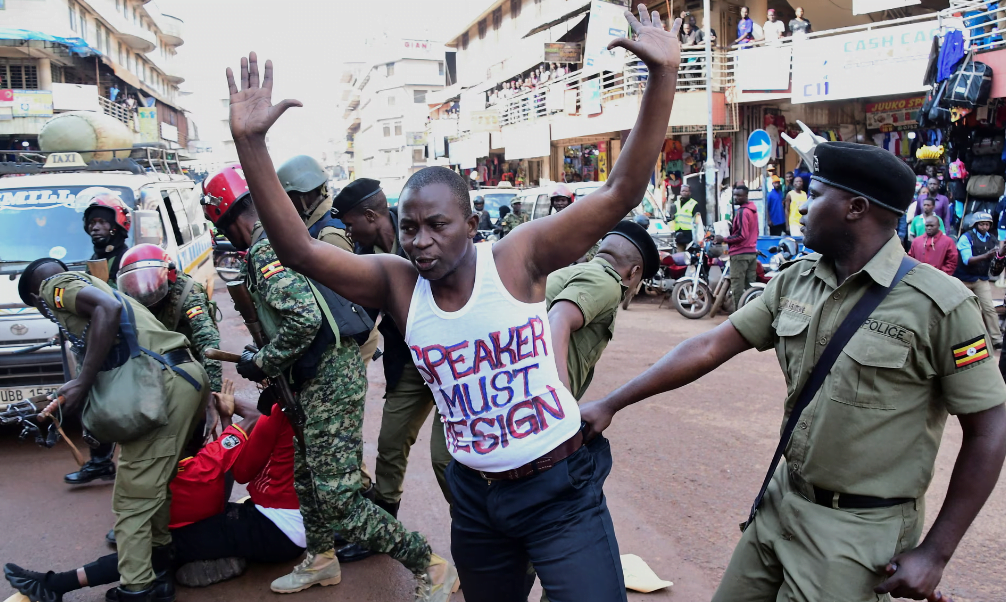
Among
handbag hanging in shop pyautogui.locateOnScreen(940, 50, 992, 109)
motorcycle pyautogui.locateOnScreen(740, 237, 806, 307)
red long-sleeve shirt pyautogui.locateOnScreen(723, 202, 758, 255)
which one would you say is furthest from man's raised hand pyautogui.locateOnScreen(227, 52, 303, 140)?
handbag hanging in shop pyautogui.locateOnScreen(940, 50, 992, 109)

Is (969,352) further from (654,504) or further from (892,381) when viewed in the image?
(654,504)

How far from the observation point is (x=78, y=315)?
3646mm

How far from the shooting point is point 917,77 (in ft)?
46.6

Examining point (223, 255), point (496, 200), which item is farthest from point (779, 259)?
point (223, 255)

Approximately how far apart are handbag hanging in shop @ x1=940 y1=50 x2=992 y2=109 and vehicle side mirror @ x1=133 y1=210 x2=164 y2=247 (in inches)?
421

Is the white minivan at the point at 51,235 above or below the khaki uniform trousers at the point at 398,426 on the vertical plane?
above

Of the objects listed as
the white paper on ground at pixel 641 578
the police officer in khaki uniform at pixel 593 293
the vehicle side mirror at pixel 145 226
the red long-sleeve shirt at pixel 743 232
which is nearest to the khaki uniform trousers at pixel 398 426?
the police officer in khaki uniform at pixel 593 293

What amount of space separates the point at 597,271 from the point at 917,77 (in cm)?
1398

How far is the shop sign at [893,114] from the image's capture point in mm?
15896

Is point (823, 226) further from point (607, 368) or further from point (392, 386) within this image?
point (607, 368)

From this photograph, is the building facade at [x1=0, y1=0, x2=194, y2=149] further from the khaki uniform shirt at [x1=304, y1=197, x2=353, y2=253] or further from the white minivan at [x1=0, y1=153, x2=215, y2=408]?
the khaki uniform shirt at [x1=304, y1=197, x2=353, y2=253]

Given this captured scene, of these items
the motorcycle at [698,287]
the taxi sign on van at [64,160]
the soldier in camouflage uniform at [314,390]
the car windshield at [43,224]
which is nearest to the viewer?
the soldier in camouflage uniform at [314,390]

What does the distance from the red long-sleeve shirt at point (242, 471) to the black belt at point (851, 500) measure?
8.47 ft

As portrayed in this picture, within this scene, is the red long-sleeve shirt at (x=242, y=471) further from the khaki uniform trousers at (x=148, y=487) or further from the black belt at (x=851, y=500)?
the black belt at (x=851, y=500)
